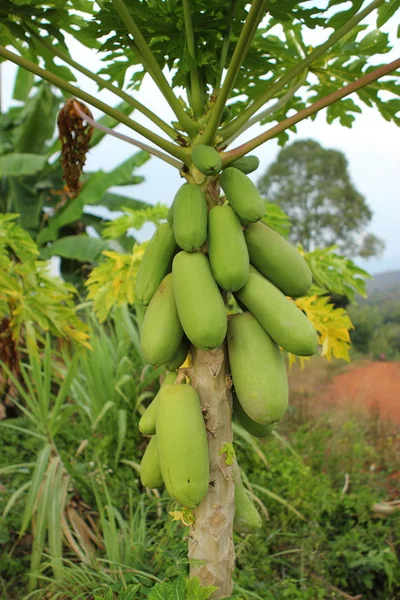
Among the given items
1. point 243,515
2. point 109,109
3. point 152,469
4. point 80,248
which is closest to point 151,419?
point 152,469

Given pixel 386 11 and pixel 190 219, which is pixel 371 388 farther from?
pixel 190 219

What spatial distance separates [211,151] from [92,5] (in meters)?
0.87

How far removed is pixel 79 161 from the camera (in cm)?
210

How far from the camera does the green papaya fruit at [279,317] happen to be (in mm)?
1125

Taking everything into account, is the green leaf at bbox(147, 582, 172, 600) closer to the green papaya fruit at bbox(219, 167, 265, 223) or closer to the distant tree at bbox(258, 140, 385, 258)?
the green papaya fruit at bbox(219, 167, 265, 223)

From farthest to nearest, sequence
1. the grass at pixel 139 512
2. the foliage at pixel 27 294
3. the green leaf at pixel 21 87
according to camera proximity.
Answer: the green leaf at pixel 21 87 → the foliage at pixel 27 294 → the grass at pixel 139 512

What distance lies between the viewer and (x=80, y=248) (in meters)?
7.62

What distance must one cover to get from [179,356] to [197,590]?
1.69ft

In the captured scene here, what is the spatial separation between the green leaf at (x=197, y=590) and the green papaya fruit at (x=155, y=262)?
64 centimetres

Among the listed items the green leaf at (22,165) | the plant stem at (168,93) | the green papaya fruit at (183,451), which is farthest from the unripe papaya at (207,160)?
the green leaf at (22,165)

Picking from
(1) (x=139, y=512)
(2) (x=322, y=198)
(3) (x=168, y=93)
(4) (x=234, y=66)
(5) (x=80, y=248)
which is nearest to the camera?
(4) (x=234, y=66)

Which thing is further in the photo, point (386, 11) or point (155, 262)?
point (386, 11)

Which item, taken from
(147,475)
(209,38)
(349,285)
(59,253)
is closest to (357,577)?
(349,285)

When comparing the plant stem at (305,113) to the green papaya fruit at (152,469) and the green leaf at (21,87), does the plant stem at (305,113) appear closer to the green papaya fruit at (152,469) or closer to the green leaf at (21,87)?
the green papaya fruit at (152,469)
